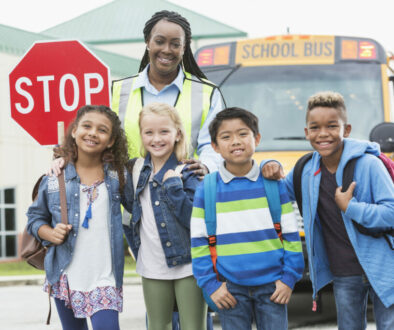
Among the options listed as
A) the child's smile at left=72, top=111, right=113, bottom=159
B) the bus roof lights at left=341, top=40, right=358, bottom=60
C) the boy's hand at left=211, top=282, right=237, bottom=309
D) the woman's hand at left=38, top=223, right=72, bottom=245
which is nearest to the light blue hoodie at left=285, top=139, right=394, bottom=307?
the boy's hand at left=211, top=282, right=237, bottom=309

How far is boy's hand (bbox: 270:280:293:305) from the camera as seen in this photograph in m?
3.82

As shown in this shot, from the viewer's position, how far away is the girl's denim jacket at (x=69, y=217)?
4.13 meters

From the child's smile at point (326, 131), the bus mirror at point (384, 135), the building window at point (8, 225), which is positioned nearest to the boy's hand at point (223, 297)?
the child's smile at point (326, 131)

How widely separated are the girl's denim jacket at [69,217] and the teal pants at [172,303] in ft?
0.71

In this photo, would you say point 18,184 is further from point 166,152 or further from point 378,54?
point 166,152

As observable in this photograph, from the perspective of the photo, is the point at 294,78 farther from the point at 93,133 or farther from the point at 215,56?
the point at 93,133

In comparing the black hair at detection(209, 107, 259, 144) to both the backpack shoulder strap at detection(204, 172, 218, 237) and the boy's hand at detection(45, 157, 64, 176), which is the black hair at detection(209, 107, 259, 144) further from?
the boy's hand at detection(45, 157, 64, 176)

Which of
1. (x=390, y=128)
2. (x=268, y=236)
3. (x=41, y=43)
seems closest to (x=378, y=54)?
(x=390, y=128)

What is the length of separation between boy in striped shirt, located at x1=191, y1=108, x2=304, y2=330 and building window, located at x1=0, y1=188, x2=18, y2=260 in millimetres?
14299

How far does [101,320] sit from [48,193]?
0.73m

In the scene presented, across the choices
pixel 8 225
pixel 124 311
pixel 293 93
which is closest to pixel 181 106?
pixel 293 93

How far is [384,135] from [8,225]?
1282 cm

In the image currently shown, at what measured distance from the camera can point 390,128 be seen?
651 cm

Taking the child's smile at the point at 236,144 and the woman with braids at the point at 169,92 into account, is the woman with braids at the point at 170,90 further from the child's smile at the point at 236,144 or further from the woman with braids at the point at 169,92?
the child's smile at the point at 236,144
